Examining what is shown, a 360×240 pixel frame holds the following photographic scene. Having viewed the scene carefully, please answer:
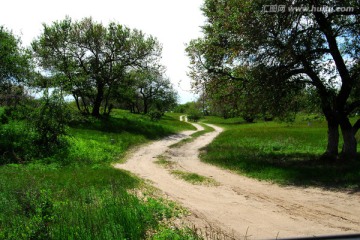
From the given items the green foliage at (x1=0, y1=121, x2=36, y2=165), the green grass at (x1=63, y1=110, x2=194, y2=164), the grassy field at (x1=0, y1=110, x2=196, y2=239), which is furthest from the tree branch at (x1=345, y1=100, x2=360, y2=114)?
the green foliage at (x1=0, y1=121, x2=36, y2=165)

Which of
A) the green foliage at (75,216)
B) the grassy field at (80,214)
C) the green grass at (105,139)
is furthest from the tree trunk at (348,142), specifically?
the green grass at (105,139)

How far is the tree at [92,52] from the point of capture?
106 feet

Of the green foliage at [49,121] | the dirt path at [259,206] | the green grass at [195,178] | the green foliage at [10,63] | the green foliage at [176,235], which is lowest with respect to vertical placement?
the green grass at [195,178]

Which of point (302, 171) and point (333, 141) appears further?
point (333, 141)

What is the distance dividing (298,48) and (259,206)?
846cm

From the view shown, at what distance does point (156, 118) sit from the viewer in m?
47.2

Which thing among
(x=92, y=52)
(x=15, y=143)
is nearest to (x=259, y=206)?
(x=15, y=143)

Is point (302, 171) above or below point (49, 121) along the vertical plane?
below

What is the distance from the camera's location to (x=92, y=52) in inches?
1330

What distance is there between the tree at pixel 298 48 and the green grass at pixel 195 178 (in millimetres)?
5445

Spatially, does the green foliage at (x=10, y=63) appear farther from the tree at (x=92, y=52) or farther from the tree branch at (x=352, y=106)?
the tree branch at (x=352, y=106)

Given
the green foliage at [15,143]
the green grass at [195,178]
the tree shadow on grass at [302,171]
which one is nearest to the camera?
the tree shadow on grass at [302,171]

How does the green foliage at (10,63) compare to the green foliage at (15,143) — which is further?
the green foliage at (10,63)

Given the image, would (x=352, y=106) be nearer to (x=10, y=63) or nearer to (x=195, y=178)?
(x=195, y=178)
